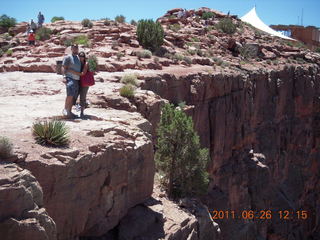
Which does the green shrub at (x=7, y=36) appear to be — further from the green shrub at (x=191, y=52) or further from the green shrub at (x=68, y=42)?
the green shrub at (x=191, y=52)

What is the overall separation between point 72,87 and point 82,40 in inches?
567

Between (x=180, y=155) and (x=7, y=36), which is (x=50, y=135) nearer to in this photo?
(x=180, y=155)

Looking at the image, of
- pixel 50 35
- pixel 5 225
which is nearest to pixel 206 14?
pixel 50 35

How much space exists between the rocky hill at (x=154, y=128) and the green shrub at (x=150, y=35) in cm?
56

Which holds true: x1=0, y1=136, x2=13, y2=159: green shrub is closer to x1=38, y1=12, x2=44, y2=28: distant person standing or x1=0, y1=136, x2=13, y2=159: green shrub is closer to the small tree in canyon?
the small tree in canyon

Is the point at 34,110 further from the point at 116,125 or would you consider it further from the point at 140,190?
the point at 140,190

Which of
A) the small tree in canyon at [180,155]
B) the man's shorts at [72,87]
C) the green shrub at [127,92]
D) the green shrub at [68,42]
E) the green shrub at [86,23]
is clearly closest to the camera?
the man's shorts at [72,87]

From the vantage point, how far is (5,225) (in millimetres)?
4191

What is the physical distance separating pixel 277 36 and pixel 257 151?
22799mm

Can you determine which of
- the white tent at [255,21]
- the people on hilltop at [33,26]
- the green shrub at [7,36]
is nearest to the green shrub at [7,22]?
the green shrub at [7,36]

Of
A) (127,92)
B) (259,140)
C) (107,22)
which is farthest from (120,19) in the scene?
(127,92)

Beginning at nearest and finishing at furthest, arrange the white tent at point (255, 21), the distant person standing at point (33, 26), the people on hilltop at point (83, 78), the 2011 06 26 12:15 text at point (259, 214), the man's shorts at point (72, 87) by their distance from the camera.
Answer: the man's shorts at point (72, 87), the people on hilltop at point (83, 78), the 2011 06 26 12:15 text at point (259, 214), the distant person standing at point (33, 26), the white tent at point (255, 21)

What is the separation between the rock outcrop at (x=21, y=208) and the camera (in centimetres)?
427

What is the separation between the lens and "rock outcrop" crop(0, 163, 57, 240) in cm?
427
